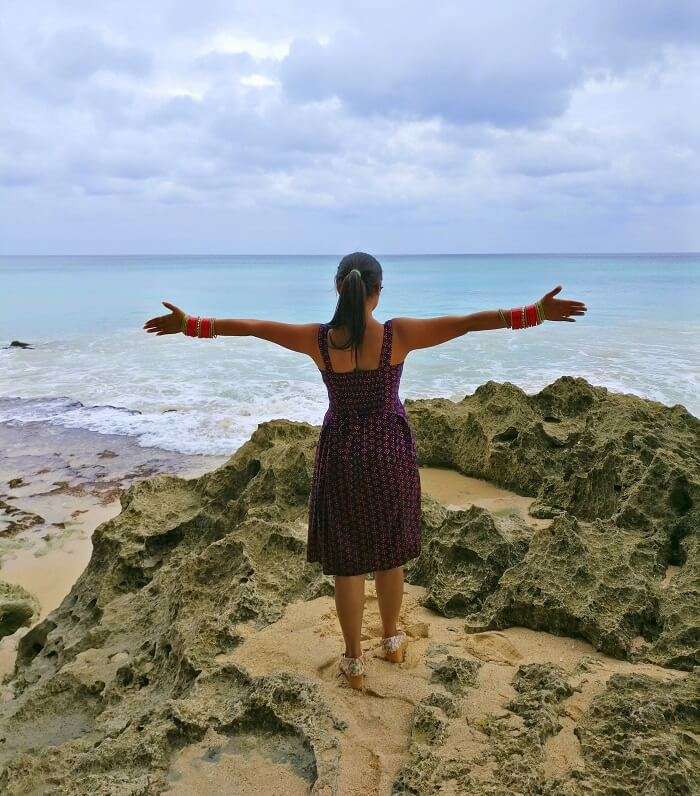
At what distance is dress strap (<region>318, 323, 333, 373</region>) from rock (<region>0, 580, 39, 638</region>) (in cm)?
366

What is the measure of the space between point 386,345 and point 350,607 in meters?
1.04

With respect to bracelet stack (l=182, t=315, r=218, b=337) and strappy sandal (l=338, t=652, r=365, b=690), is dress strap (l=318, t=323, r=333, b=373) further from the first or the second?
strappy sandal (l=338, t=652, r=365, b=690)

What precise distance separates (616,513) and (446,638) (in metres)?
1.31

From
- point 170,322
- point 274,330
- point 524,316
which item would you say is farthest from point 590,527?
point 170,322

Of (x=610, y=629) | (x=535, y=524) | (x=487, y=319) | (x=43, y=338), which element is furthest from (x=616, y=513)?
(x=43, y=338)

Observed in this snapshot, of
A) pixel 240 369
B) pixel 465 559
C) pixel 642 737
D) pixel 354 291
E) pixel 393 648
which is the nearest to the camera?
pixel 642 737

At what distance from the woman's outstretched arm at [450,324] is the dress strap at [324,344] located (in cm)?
27

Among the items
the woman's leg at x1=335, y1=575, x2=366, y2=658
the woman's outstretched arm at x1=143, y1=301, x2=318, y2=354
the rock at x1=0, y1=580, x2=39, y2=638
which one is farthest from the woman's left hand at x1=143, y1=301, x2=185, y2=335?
the rock at x1=0, y1=580, x2=39, y2=638

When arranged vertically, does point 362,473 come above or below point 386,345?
below

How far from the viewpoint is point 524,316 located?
256 centimetres

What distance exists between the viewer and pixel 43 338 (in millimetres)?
22109

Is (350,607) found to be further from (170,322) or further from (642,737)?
(170,322)

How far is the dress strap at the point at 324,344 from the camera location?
2.54 m

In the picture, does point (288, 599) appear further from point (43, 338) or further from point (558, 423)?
point (43, 338)
